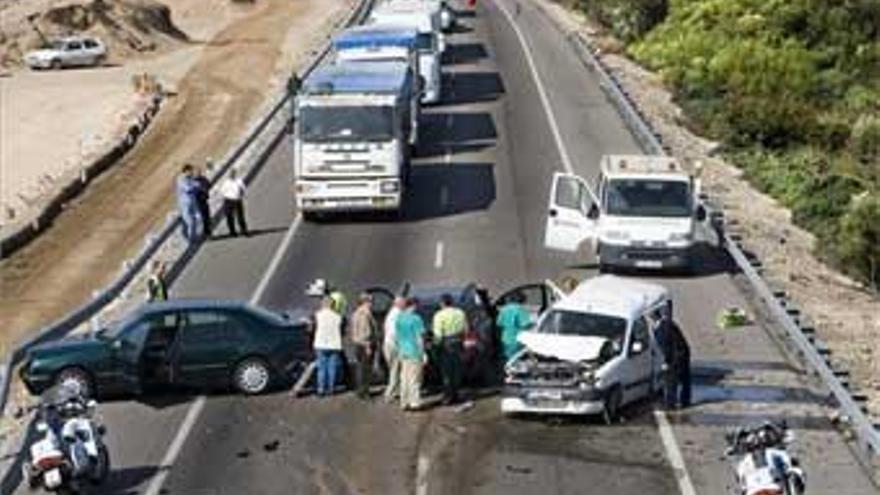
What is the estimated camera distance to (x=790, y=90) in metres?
65.0

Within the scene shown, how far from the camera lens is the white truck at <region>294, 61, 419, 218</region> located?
1563 inches

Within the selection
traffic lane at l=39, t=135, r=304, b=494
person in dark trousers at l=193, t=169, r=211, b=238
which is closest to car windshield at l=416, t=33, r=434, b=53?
traffic lane at l=39, t=135, r=304, b=494

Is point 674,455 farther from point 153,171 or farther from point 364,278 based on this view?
point 153,171

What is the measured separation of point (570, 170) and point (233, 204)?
10760 mm

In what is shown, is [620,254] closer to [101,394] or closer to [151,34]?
[101,394]

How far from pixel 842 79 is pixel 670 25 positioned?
12.2 meters

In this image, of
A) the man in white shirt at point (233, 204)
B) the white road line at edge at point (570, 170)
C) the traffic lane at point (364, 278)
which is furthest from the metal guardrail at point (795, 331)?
the man in white shirt at point (233, 204)

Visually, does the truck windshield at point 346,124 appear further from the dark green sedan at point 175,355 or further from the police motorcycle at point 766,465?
the police motorcycle at point 766,465

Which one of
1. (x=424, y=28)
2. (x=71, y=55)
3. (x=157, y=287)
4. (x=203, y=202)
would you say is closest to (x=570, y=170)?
(x=203, y=202)

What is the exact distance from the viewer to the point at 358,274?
1387 inches

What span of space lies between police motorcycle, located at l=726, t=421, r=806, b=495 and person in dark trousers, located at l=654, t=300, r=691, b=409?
5.34 m

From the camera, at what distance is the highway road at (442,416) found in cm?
2267

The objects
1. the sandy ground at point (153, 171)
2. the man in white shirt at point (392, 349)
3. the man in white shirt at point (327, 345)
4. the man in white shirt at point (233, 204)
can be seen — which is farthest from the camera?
the sandy ground at point (153, 171)

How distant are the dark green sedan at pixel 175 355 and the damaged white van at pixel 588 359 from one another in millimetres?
3590
